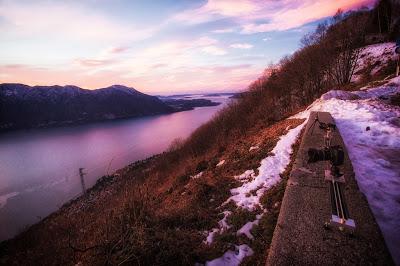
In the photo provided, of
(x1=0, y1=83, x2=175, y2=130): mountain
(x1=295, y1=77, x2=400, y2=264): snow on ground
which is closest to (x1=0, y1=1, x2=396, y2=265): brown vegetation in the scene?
(x1=295, y1=77, x2=400, y2=264): snow on ground

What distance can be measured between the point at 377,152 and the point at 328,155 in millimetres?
2488

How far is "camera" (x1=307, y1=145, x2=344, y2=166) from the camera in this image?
7.75m

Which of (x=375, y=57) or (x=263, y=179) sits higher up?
(x=375, y=57)

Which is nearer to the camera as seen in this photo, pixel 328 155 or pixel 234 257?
pixel 234 257

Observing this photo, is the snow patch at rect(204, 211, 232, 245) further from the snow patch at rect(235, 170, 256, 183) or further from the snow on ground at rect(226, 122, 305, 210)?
the snow patch at rect(235, 170, 256, 183)

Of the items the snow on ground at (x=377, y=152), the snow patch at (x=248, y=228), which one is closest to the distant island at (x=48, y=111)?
the snow on ground at (x=377, y=152)

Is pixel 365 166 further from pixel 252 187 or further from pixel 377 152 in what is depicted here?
pixel 252 187

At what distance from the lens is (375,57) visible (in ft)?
122

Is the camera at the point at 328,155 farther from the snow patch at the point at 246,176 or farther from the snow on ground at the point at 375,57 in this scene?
the snow on ground at the point at 375,57

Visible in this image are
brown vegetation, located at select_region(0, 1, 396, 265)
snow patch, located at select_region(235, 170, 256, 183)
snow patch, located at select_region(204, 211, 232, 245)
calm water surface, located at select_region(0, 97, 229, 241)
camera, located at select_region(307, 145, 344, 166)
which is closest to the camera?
brown vegetation, located at select_region(0, 1, 396, 265)

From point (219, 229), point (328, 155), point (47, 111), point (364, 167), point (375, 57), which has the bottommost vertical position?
point (219, 229)

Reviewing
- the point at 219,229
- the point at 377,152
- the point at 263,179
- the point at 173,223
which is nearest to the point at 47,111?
the point at 173,223

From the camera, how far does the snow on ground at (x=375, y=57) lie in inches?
1330

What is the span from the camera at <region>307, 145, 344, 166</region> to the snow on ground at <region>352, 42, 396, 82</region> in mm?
32376
